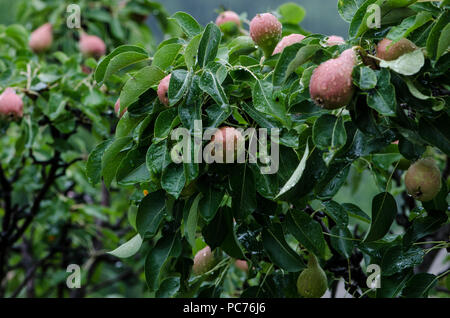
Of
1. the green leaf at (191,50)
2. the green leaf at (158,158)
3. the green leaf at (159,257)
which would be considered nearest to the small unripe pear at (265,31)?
the green leaf at (191,50)

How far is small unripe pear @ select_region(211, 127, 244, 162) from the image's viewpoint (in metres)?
0.73

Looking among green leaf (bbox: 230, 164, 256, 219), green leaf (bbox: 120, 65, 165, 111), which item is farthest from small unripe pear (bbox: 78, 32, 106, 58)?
green leaf (bbox: 230, 164, 256, 219)

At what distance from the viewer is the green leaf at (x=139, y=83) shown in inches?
31.0

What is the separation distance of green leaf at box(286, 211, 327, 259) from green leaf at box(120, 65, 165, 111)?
29 centimetres

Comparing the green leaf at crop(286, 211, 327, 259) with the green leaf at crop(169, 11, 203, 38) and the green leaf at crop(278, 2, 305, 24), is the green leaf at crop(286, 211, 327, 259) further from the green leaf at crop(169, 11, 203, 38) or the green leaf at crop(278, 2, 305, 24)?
the green leaf at crop(278, 2, 305, 24)

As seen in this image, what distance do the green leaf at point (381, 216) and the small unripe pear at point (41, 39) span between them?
152 centimetres

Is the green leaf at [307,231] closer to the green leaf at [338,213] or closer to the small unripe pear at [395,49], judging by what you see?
the green leaf at [338,213]

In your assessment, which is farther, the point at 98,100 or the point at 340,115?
the point at 98,100

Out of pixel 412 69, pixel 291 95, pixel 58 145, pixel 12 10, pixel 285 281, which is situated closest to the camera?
pixel 412 69

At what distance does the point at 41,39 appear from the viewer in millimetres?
2027

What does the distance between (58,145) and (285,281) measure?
0.78 metres

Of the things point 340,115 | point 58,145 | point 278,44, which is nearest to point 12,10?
point 58,145

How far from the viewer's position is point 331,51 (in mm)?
715
